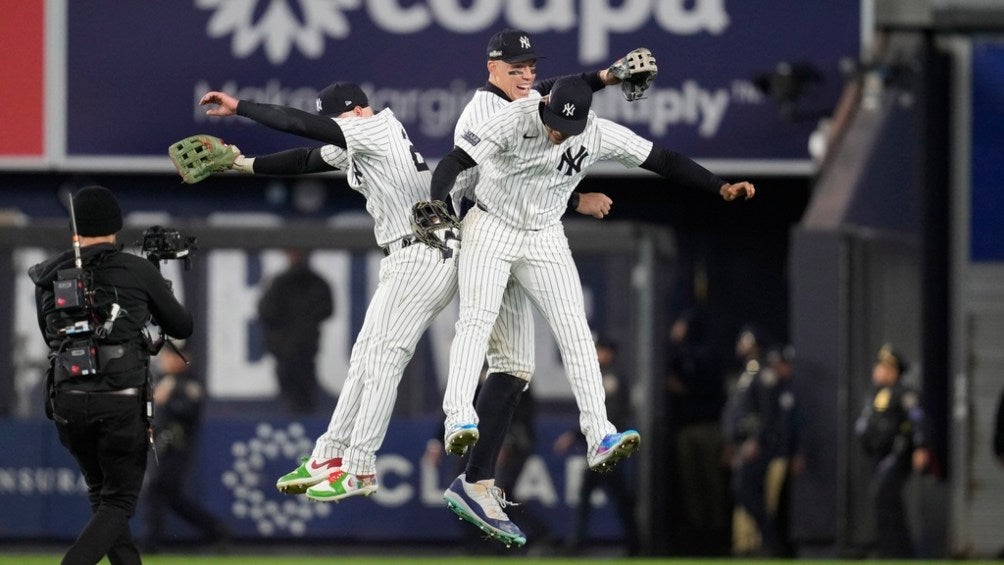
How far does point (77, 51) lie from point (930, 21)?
8.36 m

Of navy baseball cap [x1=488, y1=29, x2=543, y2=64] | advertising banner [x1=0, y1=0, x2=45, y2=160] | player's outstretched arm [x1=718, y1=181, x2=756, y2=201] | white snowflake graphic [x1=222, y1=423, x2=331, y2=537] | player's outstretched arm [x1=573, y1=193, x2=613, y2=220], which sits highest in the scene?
advertising banner [x1=0, y1=0, x2=45, y2=160]

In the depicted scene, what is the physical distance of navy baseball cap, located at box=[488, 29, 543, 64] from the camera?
980 cm

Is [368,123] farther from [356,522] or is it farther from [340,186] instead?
[340,186]

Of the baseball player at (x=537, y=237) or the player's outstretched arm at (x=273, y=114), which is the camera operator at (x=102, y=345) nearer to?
the player's outstretched arm at (x=273, y=114)

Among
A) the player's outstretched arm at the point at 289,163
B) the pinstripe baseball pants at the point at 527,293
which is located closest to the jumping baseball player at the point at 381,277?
the player's outstretched arm at the point at 289,163

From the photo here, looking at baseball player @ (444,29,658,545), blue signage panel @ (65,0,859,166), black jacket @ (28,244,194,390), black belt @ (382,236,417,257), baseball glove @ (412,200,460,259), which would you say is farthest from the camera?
blue signage panel @ (65,0,859,166)

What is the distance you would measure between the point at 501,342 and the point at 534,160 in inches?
41.1

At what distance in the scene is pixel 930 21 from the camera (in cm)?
1767

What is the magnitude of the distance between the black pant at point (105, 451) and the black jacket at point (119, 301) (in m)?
0.09

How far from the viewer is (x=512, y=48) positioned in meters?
9.81

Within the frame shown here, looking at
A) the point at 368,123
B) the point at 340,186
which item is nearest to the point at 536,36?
the point at 340,186

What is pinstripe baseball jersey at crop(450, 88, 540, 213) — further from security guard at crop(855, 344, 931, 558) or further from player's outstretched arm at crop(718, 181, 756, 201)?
security guard at crop(855, 344, 931, 558)

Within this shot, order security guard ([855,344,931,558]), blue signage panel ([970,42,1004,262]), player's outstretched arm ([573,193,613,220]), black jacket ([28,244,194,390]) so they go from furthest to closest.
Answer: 1. blue signage panel ([970,42,1004,262])
2. security guard ([855,344,931,558])
3. player's outstretched arm ([573,193,613,220])
4. black jacket ([28,244,194,390])

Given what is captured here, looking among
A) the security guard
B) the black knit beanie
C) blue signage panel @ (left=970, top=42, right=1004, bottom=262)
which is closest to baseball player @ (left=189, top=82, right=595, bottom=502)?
the black knit beanie
